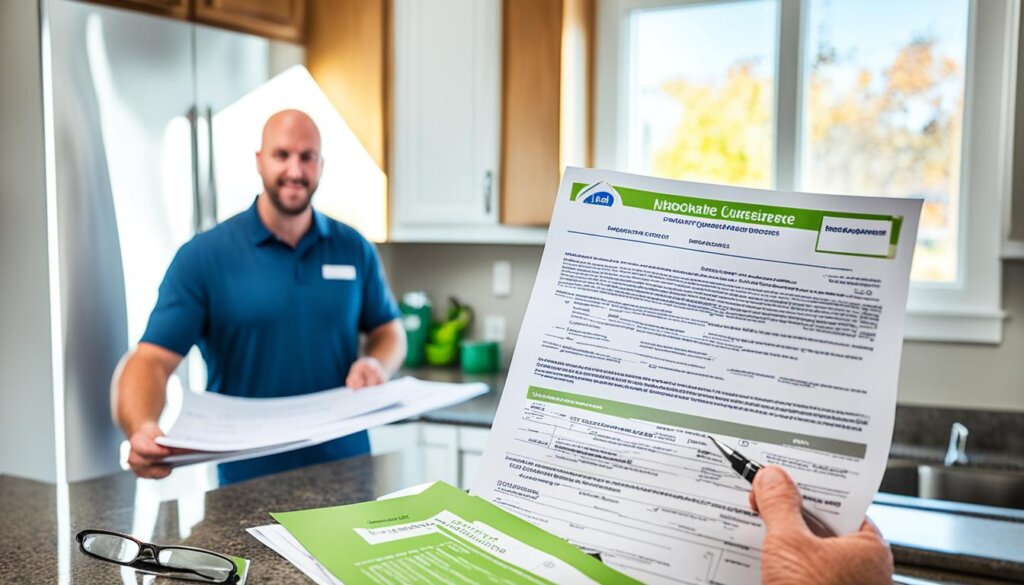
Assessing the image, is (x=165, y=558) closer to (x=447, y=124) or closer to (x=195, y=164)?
(x=195, y=164)

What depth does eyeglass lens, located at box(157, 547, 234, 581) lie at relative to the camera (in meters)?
0.86

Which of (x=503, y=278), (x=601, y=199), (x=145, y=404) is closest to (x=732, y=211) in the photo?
(x=601, y=199)

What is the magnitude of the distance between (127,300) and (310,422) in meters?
1.33

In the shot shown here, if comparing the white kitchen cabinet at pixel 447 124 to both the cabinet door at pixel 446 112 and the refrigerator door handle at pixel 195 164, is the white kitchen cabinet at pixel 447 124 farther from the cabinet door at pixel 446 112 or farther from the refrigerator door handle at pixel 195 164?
the refrigerator door handle at pixel 195 164

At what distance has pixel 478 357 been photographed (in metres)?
3.19

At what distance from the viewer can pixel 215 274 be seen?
203cm

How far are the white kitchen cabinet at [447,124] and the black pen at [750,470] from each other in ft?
7.45

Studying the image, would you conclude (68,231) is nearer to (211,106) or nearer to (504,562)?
(211,106)

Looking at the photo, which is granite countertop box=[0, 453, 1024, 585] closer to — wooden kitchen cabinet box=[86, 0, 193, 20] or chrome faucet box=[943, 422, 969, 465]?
chrome faucet box=[943, 422, 969, 465]

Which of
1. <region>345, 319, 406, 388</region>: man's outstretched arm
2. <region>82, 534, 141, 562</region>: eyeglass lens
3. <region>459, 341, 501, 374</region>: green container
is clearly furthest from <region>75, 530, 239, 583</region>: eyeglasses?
<region>459, 341, 501, 374</region>: green container

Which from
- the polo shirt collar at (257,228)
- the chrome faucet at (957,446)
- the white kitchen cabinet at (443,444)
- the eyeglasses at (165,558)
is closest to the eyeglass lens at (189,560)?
the eyeglasses at (165,558)

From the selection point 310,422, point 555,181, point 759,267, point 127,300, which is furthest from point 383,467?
point 555,181

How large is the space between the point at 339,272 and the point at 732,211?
1.54 metres

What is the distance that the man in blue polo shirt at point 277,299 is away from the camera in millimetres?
1997
